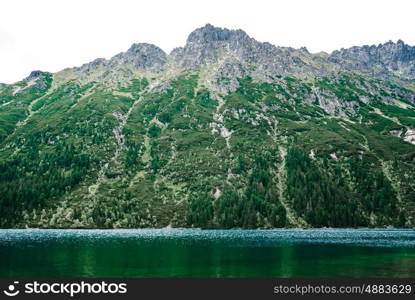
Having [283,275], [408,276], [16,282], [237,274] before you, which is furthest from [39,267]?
[408,276]

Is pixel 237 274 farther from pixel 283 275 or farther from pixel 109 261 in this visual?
pixel 109 261

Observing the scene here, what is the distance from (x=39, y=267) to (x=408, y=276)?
57.9m

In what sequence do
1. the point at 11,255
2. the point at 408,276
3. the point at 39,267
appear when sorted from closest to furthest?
the point at 408,276, the point at 39,267, the point at 11,255

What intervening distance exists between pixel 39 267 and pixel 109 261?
13017mm

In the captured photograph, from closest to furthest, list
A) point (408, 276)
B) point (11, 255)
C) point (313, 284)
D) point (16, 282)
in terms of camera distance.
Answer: point (16, 282) → point (313, 284) → point (408, 276) → point (11, 255)

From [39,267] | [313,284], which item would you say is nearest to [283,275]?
[313,284]

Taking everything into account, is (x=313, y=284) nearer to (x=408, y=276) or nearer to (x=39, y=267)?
(x=408, y=276)

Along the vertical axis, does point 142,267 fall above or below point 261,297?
below

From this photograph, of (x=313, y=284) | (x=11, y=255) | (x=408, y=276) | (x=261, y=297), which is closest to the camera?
(x=261, y=297)

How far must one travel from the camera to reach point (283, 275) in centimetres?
5772

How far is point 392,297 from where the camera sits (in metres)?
38.2

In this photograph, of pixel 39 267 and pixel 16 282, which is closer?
pixel 16 282

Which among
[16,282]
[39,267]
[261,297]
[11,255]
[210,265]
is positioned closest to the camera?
[16,282]

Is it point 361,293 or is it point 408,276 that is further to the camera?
point 408,276
